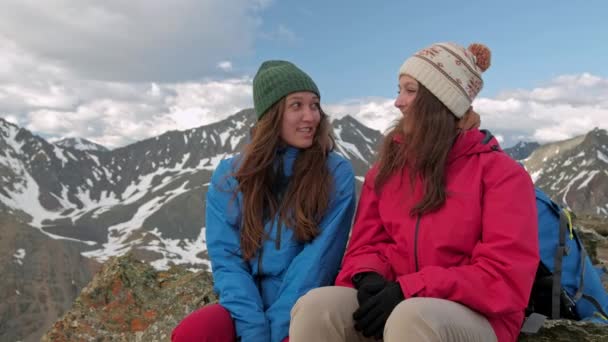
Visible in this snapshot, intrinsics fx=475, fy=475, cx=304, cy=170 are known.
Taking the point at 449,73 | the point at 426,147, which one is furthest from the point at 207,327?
the point at 449,73

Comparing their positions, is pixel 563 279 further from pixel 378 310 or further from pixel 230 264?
pixel 230 264

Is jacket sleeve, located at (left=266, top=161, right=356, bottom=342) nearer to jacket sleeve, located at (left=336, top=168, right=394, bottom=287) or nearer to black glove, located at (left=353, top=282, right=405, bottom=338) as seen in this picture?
jacket sleeve, located at (left=336, top=168, right=394, bottom=287)

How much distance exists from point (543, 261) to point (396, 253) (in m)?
1.41

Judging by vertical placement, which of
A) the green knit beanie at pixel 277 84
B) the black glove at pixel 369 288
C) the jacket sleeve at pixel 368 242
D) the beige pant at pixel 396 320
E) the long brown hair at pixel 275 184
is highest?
→ the green knit beanie at pixel 277 84

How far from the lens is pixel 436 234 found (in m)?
4.33

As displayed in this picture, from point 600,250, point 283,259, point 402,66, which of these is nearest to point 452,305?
point 283,259

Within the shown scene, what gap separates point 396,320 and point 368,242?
1.37 metres

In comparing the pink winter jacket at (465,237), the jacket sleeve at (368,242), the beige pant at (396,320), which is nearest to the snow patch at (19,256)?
the jacket sleeve at (368,242)

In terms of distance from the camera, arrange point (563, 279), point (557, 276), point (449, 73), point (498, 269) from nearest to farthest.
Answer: point (498, 269) < point (557, 276) < point (563, 279) < point (449, 73)

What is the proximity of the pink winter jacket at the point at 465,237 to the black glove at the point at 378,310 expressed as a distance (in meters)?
0.10

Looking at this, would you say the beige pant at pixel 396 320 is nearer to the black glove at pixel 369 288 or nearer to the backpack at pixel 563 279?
the black glove at pixel 369 288

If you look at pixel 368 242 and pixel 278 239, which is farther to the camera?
pixel 278 239

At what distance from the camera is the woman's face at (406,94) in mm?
4871

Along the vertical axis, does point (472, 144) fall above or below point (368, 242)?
above
